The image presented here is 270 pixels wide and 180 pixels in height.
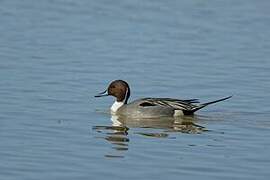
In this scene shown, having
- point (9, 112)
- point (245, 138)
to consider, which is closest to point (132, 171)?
point (245, 138)

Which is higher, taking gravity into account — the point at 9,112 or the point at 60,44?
the point at 60,44

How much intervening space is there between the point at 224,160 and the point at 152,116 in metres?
3.43

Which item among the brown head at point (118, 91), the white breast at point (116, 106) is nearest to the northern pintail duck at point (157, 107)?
the white breast at point (116, 106)

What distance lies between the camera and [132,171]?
33.6 feet

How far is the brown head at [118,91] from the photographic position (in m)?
14.5

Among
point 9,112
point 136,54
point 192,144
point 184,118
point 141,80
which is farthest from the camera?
point 136,54

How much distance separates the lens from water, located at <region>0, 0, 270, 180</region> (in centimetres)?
1068

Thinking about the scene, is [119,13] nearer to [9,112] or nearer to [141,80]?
[141,80]

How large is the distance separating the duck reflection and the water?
0.02 m

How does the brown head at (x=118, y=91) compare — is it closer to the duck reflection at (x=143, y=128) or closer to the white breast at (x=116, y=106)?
the white breast at (x=116, y=106)

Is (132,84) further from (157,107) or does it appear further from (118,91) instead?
(157,107)

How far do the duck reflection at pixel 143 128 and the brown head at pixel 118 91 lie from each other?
540mm

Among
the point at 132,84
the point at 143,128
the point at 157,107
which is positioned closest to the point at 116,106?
the point at 157,107

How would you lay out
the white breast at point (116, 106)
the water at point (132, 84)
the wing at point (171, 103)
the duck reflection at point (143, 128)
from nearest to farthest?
the water at point (132, 84) → the duck reflection at point (143, 128) → the wing at point (171, 103) → the white breast at point (116, 106)
